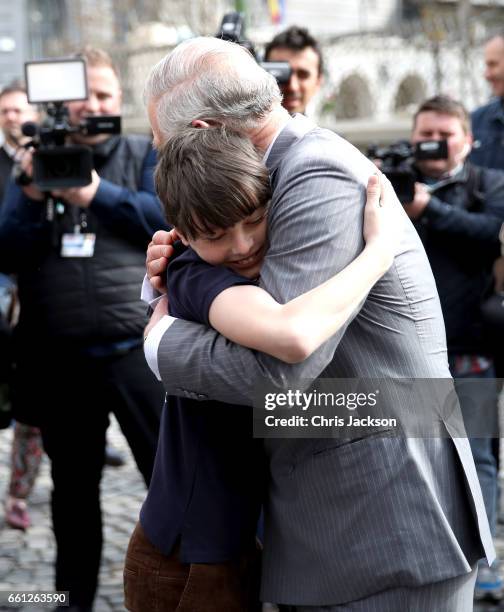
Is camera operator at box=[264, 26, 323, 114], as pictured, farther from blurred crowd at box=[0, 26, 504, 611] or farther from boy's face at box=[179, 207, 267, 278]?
boy's face at box=[179, 207, 267, 278]

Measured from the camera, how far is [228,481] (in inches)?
79.0

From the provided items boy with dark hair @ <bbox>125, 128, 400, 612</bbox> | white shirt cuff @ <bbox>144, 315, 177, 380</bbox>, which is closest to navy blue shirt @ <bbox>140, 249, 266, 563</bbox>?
boy with dark hair @ <bbox>125, 128, 400, 612</bbox>

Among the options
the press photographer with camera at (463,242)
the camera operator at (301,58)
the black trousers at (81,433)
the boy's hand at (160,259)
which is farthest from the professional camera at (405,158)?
the boy's hand at (160,259)

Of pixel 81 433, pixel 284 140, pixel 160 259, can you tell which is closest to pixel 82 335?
pixel 81 433

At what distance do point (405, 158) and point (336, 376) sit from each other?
2399 millimetres

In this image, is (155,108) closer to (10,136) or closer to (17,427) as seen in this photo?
(17,427)

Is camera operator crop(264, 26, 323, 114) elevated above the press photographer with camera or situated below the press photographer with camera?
above

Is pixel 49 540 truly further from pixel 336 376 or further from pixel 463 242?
pixel 336 376

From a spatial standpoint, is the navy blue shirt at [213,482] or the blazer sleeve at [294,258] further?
the navy blue shirt at [213,482]

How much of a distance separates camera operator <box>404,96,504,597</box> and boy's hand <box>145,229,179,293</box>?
6.76 feet

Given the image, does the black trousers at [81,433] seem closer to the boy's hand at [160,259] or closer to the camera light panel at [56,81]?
the camera light panel at [56,81]

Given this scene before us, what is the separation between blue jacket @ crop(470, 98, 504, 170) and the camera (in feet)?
16.0

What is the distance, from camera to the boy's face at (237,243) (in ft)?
5.98

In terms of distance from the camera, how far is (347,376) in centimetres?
187
